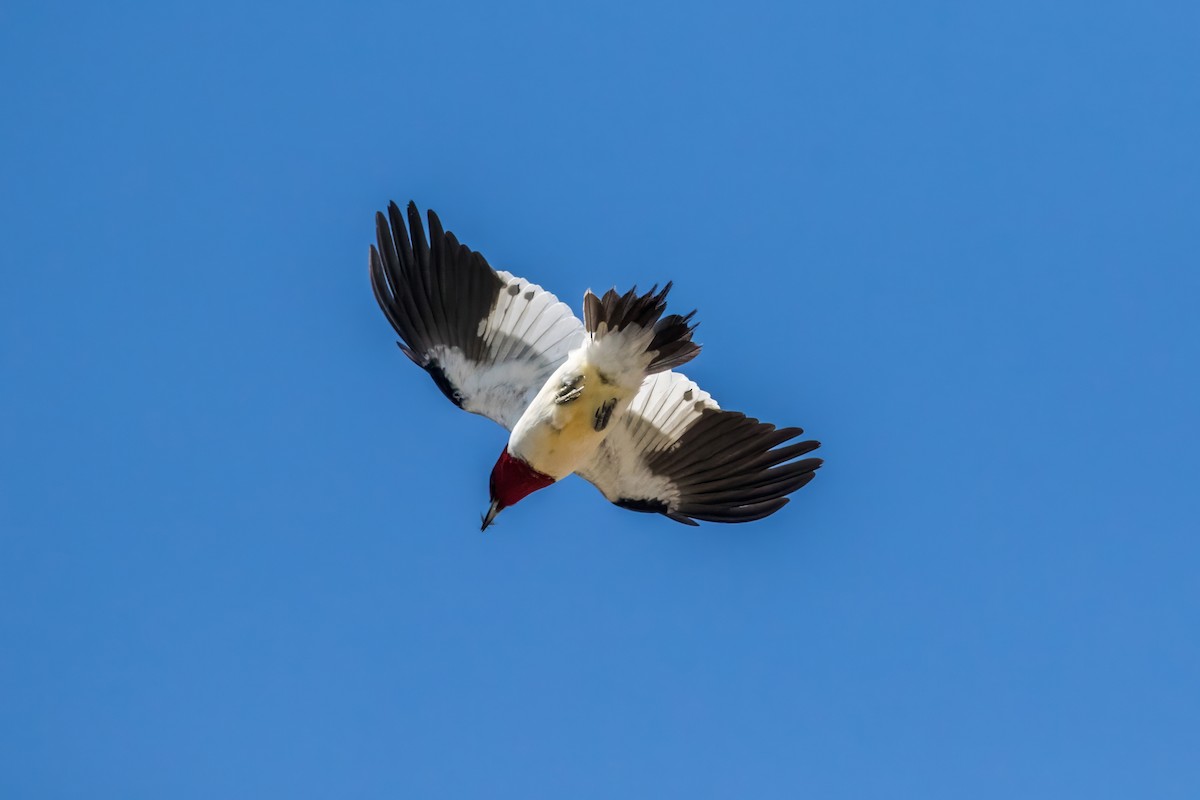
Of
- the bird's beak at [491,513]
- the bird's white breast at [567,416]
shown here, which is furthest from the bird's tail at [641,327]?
the bird's beak at [491,513]

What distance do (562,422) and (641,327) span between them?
972 mm

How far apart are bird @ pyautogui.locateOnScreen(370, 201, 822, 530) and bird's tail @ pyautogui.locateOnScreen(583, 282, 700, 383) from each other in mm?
468

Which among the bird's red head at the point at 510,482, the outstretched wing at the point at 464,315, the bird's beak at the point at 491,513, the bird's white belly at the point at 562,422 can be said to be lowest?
the bird's beak at the point at 491,513

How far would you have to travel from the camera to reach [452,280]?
11.1 m

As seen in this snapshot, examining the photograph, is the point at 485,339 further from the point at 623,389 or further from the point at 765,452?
the point at 765,452

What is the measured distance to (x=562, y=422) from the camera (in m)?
10.6

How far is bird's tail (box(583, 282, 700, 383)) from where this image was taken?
10070mm

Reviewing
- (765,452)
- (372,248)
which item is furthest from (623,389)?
(372,248)

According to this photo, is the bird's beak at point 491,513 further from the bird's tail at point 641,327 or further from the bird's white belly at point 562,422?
the bird's tail at point 641,327

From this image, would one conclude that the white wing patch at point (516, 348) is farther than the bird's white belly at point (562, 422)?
Yes

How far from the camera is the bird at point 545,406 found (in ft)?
35.9

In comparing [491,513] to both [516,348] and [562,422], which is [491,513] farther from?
[516,348]

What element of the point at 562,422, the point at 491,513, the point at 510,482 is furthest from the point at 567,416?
the point at 491,513

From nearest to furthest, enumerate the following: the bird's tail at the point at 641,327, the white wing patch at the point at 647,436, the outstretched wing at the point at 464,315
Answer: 1. the bird's tail at the point at 641,327
2. the outstretched wing at the point at 464,315
3. the white wing patch at the point at 647,436
